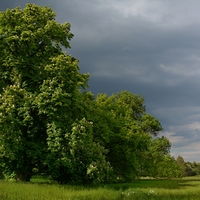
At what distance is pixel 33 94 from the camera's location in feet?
99.0

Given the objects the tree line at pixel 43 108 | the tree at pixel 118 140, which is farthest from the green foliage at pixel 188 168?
the tree line at pixel 43 108

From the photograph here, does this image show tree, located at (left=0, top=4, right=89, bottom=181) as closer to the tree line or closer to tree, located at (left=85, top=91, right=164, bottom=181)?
the tree line

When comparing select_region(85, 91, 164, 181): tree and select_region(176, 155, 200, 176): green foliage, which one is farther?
select_region(176, 155, 200, 176): green foliage

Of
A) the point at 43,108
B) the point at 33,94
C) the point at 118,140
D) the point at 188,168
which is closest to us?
the point at 43,108

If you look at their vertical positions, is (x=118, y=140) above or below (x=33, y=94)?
below

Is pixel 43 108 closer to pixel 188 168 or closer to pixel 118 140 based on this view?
pixel 118 140

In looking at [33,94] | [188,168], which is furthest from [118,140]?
[188,168]

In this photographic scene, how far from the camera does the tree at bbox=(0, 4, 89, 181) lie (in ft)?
91.0

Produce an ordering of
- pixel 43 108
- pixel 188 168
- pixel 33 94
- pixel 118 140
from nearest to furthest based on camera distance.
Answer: pixel 43 108 < pixel 33 94 < pixel 118 140 < pixel 188 168

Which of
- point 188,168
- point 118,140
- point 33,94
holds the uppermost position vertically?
point 33,94

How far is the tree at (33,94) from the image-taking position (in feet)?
91.0

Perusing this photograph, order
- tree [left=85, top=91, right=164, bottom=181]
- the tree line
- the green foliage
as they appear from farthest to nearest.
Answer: the green foliage
tree [left=85, top=91, right=164, bottom=181]
the tree line

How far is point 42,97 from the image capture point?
28000 millimetres

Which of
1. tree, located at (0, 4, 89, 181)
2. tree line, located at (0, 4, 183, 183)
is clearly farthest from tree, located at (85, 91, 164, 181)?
tree, located at (0, 4, 89, 181)
